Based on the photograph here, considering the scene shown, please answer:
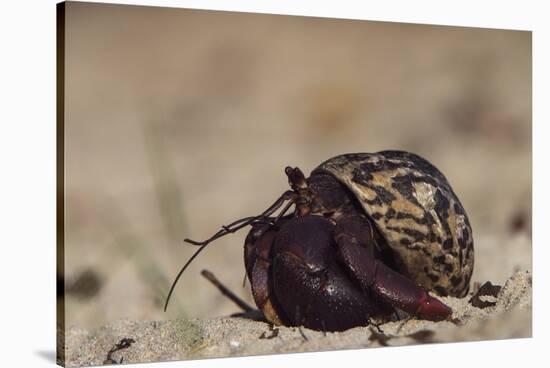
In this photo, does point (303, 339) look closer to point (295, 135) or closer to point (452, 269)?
point (452, 269)

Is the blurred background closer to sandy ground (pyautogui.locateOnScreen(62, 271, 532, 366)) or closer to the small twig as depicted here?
sandy ground (pyautogui.locateOnScreen(62, 271, 532, 366))

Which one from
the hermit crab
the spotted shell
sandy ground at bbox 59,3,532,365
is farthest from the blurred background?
the spotted shell

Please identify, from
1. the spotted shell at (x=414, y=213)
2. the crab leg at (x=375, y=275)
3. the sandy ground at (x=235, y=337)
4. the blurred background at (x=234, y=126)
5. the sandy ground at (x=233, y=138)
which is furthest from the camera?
the blurred background at (x=234, y=126)

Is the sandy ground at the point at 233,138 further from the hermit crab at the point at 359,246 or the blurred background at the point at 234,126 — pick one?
the hermit crab at the point at 359,246

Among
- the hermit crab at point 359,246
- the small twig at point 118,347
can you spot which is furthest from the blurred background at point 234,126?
→ the hermit crab at point 359,246

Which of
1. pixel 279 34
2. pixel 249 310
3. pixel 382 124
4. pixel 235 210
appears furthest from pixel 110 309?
pixel 382 124

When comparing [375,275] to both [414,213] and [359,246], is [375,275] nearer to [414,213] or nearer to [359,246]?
[359,246]

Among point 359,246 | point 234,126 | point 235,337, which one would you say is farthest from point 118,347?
point 234,126
